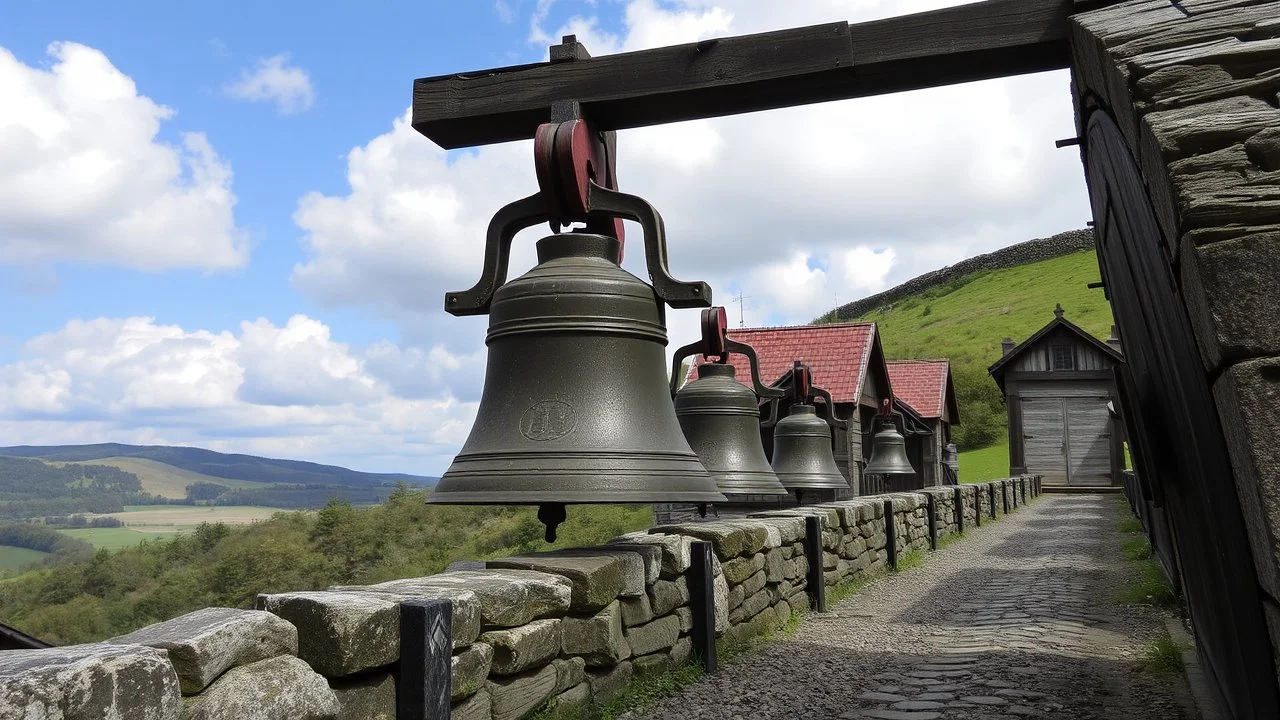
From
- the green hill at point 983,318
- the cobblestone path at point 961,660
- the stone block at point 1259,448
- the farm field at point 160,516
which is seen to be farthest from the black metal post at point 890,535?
the farm field at point 160,516

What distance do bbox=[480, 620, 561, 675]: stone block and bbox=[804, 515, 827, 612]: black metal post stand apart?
13.7 ft

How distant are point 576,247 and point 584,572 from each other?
1.31m

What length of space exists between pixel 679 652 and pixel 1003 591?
16.3ft

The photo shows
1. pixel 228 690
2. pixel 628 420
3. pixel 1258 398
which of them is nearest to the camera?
pixel 1258 398

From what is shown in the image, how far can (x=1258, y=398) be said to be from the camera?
1.46 m

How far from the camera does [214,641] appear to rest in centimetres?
205

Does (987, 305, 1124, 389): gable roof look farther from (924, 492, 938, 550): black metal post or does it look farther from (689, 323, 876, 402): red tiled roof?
(924, 492, 938, 550): black metal post

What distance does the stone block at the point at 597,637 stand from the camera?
3.82 meters

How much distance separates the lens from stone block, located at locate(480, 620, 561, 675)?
3.27 metres

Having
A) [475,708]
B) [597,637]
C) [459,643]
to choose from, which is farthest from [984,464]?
[459,643]

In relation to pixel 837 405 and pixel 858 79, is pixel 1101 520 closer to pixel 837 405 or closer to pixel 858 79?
pixel 837 405

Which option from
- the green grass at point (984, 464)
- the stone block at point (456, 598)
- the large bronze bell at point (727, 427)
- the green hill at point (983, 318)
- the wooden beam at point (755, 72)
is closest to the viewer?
the stone block at point (456, 598)

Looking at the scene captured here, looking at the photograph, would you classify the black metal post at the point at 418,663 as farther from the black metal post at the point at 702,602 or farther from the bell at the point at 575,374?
the black metal post at the point at 702,602

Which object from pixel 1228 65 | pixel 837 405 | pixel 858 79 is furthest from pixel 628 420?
pixel 837 405
